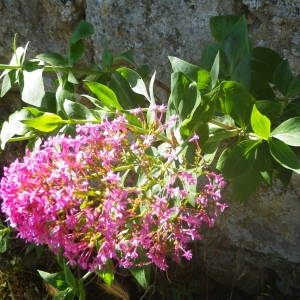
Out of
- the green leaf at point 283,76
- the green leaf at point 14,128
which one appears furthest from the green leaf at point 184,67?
the green leaf at point 14,128

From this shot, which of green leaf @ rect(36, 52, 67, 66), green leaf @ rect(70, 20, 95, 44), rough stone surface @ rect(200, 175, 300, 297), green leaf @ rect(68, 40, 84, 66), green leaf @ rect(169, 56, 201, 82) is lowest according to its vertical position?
rough stone surface @ rect(200, 175, 300, 297)

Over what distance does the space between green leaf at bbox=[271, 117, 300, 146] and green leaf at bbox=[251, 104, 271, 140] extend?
A: 3cm

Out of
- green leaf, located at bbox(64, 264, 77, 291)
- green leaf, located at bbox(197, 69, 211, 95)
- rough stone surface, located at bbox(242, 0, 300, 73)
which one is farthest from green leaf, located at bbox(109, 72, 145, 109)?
green leaf, located at bbox(64, 264, 77, 291)

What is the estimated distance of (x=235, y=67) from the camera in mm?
1608

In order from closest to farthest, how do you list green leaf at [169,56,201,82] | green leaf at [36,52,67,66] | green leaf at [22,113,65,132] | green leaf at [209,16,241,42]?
green leaf at [169,56,201,82] → green leaf at [22,113,65,132] → green leaf at [209,16,241,42] → green leaf at [36,52,67,66]

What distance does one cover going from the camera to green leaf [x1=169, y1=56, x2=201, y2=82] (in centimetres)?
150

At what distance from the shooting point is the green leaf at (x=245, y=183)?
5.60ft

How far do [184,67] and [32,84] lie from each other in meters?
0.55

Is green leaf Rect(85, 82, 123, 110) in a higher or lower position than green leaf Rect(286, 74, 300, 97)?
lower

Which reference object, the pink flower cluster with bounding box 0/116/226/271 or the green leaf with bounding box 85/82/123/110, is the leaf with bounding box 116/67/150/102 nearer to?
the green leaf with bounding box 85/82/123/110

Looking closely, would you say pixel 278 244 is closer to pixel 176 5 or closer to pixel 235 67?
pixel 235 67

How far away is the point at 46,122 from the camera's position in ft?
5.39

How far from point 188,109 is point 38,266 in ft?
5.25

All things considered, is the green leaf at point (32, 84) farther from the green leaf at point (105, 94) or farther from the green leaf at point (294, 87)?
the green leaf at point (294, 87)
